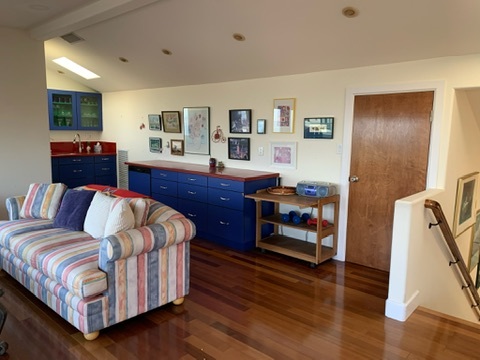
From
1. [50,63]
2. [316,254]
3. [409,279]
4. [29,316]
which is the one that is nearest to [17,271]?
[29,316]

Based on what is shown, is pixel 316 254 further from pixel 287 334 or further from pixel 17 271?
pixel 17 271

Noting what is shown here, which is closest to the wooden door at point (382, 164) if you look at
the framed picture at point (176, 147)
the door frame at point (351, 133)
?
the door frame at point (351, 133)

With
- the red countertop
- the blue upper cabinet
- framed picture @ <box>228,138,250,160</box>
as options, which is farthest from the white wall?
framed picture @ <box>228,138,250,160</box>

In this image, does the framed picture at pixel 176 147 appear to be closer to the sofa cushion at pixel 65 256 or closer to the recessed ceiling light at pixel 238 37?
the recessed ceiling light at pixel 238 37

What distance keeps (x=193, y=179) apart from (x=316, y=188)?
1651 mm

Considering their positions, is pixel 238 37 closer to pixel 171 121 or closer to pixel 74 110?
pixel 171 121

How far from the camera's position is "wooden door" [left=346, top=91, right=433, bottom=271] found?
3.62 metres

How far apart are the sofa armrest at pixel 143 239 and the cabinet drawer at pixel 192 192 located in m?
1.78

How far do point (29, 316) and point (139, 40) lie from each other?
3200 millimetres

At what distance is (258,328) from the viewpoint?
9.04ft

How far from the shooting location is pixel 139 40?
4.55 meters

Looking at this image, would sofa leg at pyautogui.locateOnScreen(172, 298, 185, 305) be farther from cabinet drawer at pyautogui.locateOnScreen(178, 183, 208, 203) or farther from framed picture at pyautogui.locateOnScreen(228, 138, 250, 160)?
framed picture at pyautogui.locateOnScreen(228, 138, 250, 160)

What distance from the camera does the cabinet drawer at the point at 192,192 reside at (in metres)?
4.76

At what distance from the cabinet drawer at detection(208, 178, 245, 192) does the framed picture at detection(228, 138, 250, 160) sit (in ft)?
2.03
